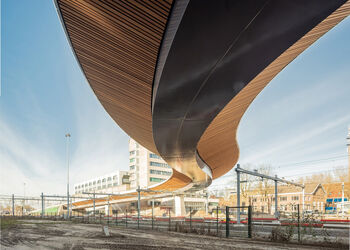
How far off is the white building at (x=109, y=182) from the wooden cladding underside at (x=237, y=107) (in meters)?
72.7

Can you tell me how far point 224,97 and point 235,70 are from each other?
229 centimetres

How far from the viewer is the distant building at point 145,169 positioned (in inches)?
3568

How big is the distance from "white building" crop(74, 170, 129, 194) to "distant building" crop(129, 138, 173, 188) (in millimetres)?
4610

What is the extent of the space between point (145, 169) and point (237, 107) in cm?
7772

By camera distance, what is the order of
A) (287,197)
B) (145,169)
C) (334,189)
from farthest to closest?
1. (145,169)
2. (334,189)
3. (287,197)

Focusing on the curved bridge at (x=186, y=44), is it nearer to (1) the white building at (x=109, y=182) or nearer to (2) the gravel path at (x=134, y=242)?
(2) the gravel path at (x=134, y=242)

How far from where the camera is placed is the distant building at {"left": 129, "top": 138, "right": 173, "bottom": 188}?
3568 inches

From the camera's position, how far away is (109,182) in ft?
366

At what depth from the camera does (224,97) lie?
1095cm

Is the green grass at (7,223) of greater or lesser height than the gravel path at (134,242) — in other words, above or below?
below

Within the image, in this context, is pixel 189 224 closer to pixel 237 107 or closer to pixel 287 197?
pixel 237 107

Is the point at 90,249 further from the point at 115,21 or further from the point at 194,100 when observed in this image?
the point at 115,21

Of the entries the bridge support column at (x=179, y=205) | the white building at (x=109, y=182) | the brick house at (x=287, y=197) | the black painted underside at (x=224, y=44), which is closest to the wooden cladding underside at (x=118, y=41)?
the black painted underside at (x=224, y=44)

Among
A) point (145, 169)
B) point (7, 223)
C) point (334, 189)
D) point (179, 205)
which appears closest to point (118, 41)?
point (7, 223)
